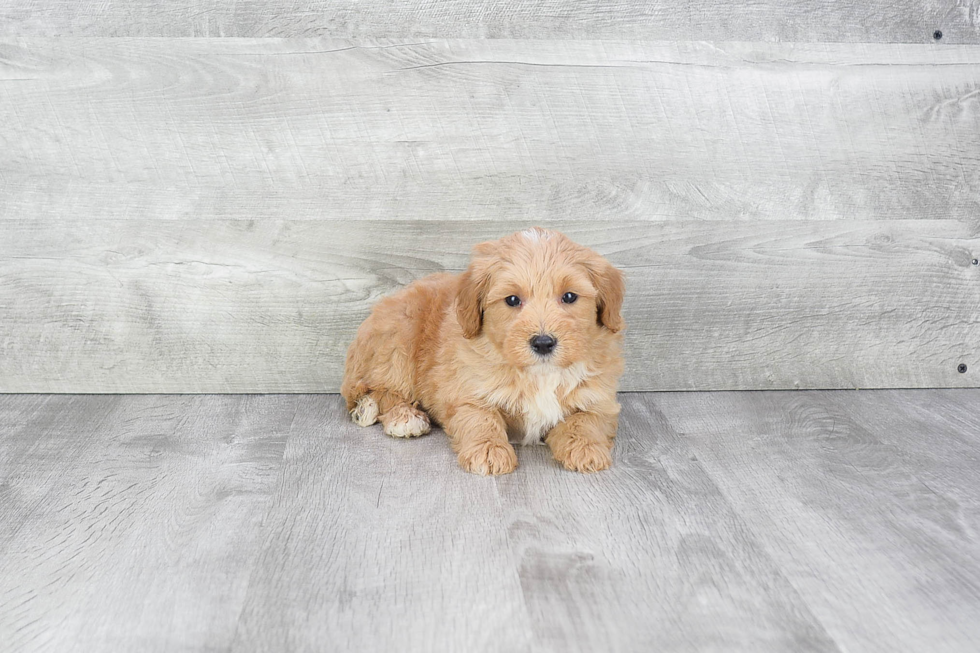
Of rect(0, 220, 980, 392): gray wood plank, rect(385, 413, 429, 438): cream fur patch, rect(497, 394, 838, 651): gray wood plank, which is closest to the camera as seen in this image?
rect(497, 394, 838, 651): gray wood plank

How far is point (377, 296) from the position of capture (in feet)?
9.86

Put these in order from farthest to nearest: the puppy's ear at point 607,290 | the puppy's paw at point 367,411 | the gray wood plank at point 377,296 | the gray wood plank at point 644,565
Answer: the gray wood plank at point 377,296 < the puppy's paw at point 367,411 < the puppy's ear at point 607,290 < the gray wood plank at point 644,565

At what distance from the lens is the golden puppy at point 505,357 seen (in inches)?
87.0

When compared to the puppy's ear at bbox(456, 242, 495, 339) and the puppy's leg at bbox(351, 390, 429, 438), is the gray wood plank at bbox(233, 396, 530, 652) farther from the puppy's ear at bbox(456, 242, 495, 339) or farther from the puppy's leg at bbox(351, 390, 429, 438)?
the puppy's ear at bbox(456, 242, 495, 339)

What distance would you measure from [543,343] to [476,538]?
54cm

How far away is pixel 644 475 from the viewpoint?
7.50 ft

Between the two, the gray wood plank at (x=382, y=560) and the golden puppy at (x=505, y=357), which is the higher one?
the golden puppy at (x=505, y=357)

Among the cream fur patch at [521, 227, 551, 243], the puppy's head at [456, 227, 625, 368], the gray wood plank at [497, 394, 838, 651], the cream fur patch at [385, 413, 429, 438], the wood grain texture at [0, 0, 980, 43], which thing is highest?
the wood grain texture at [0, 0, 980, 43]

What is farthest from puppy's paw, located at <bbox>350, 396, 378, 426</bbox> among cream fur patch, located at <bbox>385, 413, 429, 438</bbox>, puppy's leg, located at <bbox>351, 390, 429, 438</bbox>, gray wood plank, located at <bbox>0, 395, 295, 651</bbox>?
gray wood plank, located at <bbox>0, 395, 295, 651</bbox>

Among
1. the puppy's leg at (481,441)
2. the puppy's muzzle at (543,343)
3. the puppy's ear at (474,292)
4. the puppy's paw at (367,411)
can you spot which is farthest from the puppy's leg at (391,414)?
the puppy's muzzle at (543,343)

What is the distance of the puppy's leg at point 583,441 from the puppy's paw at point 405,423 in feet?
1.33

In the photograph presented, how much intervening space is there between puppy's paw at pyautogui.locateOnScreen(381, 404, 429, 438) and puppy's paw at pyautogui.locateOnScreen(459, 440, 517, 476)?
271 millimetres

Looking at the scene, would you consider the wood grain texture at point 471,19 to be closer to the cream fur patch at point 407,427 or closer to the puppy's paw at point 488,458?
the cream fur patch at point 407,427

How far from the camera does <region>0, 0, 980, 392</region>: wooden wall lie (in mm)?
2812
